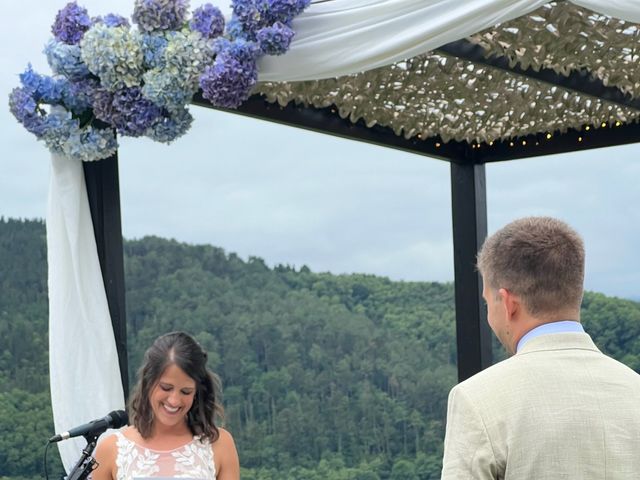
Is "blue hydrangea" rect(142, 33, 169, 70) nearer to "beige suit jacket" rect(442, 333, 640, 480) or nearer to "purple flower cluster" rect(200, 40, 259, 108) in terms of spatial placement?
"purple flower cluster" rect(200, 40, 259, 108)

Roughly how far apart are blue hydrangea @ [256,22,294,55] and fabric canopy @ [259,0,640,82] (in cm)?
10

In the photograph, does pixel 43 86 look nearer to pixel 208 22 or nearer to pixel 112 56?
pixel 112 56

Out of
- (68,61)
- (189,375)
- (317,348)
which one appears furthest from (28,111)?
(317,348)

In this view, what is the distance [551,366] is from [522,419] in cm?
10

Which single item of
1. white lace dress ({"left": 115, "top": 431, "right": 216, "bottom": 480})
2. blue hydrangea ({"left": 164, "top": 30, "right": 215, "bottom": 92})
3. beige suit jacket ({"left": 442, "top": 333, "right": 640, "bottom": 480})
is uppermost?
Result: blue hydrangea ({"left": 164, "top": 30, "right": 215, "bottom": 92})

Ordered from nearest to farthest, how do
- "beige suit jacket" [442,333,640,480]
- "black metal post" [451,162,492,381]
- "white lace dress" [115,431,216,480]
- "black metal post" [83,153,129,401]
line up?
1. "beige suit jacket" [442,333,640,480]
2. "white lace dress" [115,431,216,480]
3. "black metal post" [83,153,129,401]
4. "black metal post" [451,162,492,381]

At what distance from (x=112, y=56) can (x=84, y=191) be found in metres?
0.48

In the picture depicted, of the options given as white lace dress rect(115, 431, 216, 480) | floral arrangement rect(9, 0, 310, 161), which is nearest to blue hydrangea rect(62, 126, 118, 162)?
floral arrangement rect(9, 0, 310, 161)

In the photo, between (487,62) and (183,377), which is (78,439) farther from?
(487,62)

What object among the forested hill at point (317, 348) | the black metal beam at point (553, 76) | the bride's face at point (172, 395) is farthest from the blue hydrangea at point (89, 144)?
the forested hill at point (317, 348)

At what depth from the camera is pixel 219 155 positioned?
741 centimetres

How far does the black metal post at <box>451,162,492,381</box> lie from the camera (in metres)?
5.88

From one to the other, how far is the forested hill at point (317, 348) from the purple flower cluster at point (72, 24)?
3.49 metres

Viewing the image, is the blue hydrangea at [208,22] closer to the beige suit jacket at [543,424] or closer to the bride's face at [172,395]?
the bride's face at [172,395]
